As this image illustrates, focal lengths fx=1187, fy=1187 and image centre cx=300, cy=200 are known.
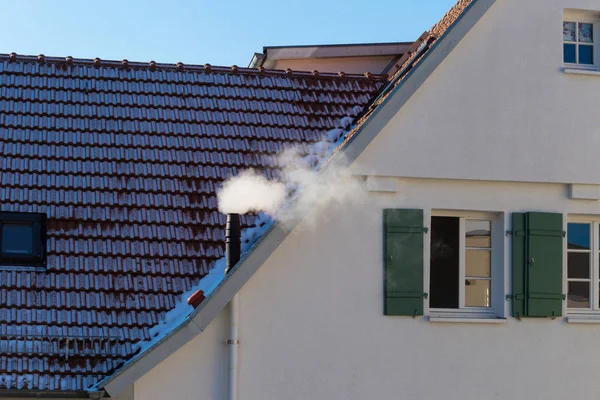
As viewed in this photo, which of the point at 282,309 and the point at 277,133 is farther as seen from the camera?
the point at 277,133

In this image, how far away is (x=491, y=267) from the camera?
12328mm

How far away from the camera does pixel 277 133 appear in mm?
13508

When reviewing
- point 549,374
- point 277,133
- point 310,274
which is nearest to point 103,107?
point 277,133

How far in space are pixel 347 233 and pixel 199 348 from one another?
188 centimetres

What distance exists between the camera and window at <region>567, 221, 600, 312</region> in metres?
12.4

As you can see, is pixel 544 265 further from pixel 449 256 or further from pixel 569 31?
pixel 569 31

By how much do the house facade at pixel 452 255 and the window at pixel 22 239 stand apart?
72.0 inches

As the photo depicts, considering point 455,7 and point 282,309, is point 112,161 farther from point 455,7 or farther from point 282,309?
point 455,7

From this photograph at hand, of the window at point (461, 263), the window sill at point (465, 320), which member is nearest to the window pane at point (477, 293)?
the window at point (461, 263)

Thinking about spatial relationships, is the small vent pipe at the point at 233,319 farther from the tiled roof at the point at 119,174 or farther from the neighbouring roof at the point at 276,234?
the tiled roof at the point at 119,174

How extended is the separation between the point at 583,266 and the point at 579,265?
43 mm

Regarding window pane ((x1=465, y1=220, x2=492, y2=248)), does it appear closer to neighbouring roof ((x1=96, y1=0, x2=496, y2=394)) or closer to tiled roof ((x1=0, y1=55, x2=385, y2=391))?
neighbouring roof ((x1=96, y1=0, x2=496, y2=394))

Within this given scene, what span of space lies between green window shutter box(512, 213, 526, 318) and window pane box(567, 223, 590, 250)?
684mm

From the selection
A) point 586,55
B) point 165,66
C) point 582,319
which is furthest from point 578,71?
point 165,66
